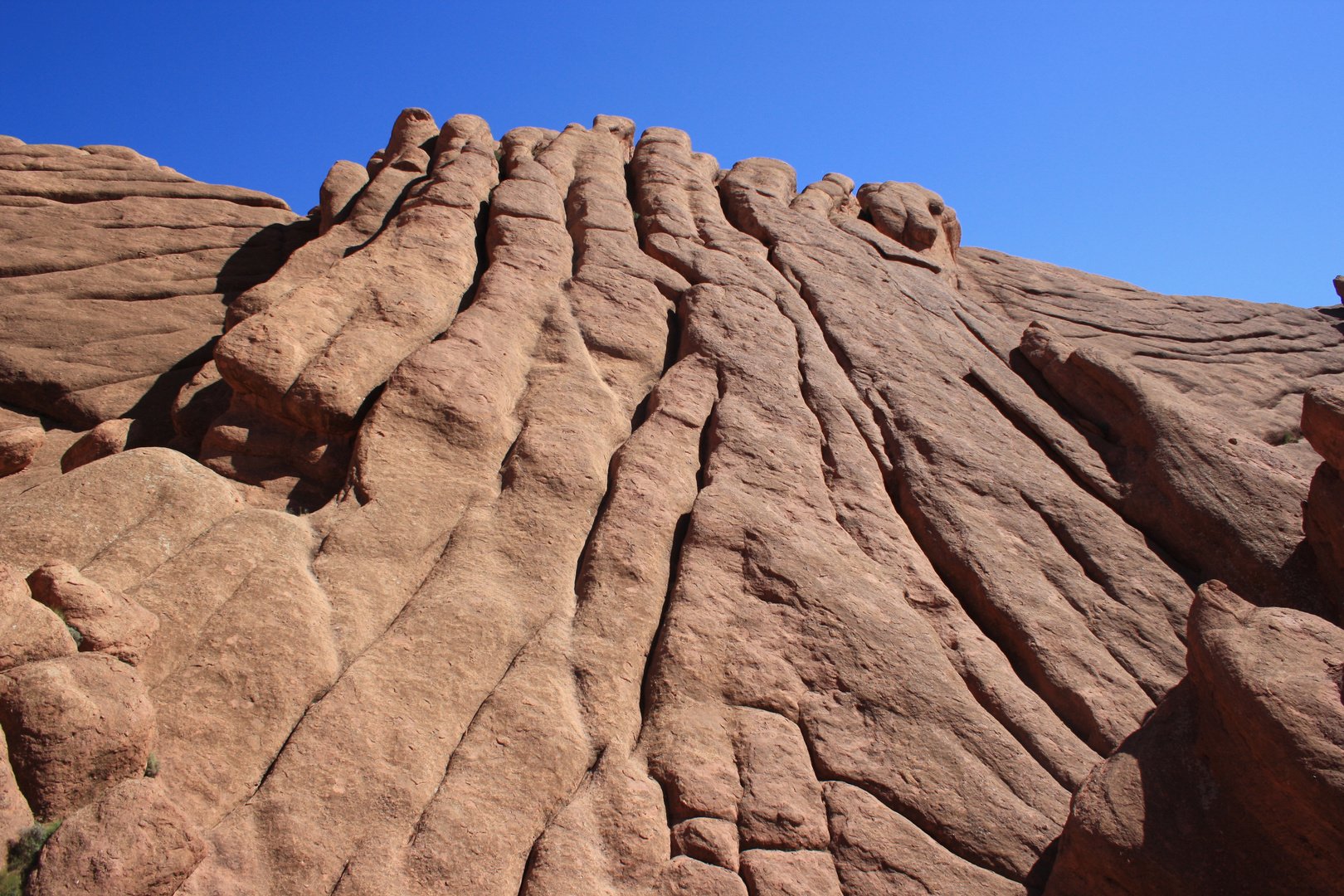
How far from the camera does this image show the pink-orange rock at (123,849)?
4188 millimetres

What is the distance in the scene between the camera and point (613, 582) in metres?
6.90

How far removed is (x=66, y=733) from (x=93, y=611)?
3.21 ft

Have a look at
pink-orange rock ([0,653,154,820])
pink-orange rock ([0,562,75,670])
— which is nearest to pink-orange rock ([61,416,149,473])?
pink-orange rock ([0,562,75,670])

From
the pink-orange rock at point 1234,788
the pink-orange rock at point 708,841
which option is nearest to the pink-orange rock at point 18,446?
the pink-orange rock at point 708,841

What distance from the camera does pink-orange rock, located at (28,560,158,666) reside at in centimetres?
524

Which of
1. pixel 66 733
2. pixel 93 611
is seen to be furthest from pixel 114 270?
pixel 66 733

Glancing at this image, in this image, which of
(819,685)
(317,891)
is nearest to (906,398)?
(819,685)

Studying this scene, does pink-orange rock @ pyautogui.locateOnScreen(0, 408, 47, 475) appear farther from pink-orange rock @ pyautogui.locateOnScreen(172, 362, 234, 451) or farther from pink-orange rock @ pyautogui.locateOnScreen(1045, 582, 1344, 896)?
pink-orange rock @ pyautogui.locateOnScreen(1045, 582, 1344, 896)

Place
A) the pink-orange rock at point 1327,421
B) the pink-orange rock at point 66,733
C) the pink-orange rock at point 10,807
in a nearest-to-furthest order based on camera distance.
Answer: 1. the pink-orange rock at point 10,807
2. the pink-orange rock at point 66,733
3. the pink-orange rock at point 1327,421

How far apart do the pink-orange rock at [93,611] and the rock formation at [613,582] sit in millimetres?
32

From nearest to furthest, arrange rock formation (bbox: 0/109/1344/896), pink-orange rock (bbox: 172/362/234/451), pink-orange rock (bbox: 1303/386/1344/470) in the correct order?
rock formation (bbox: 0/109/1344/896), pink-orange rock (bbox: 1303/386/1344/470), pink-orange rock (bbox: 172/362/234/451)

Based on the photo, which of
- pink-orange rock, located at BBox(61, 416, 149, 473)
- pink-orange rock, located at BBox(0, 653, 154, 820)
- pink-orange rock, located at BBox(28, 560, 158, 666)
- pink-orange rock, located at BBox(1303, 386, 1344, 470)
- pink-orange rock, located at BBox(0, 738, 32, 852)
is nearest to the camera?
pink-orange rock, located at BBox(0, 738, 32, 852)

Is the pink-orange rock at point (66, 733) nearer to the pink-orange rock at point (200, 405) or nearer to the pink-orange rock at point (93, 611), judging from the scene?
the pink-orange rock at point (93, 611)

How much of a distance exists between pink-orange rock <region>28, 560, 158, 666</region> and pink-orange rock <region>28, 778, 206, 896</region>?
1.06 metres
